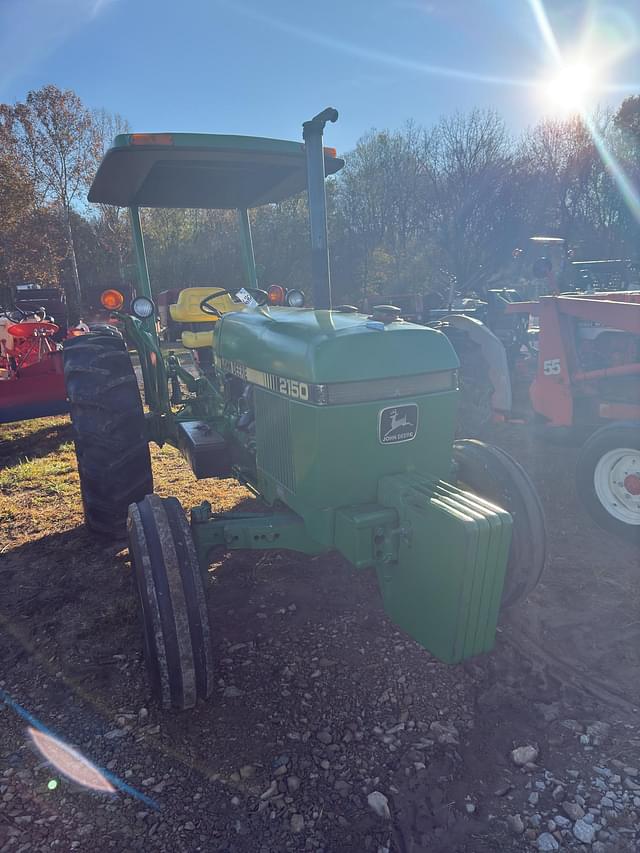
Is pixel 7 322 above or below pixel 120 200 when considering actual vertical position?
below

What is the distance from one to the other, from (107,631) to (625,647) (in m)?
2.43

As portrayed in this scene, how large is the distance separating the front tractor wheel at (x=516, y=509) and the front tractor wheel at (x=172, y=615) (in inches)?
53.6

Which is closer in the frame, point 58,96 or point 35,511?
point 35,511

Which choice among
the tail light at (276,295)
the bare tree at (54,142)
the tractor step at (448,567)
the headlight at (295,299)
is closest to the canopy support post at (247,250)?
the tail light at (276,295)

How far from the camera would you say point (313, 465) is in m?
2.49

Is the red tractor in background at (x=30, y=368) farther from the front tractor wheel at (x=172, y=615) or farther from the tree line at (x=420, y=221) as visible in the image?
the tree line at (x=420, y=221)

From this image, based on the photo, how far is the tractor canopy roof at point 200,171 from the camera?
309 cm

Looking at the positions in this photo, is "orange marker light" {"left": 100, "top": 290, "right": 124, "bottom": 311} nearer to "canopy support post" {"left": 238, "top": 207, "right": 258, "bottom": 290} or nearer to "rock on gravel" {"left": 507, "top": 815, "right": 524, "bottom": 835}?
"canopy support post" {"left": 238, "top": 207, "right": 258, "bottom": 290}

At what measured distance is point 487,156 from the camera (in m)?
24.5

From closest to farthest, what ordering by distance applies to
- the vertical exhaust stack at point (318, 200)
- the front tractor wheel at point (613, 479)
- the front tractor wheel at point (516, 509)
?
1. the front tractor wheel at point (516, 509)
2. the vertical exhaust stack at point (318, 200)
3. the front tractor wheel at point (613, 479)

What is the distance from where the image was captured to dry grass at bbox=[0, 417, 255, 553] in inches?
168

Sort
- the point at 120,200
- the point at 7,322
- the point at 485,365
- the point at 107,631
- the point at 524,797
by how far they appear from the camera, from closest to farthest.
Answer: the point at 524,797 → the point at 107,631 → the point at 120,200 → the point at 485,365 → the point at 7,322

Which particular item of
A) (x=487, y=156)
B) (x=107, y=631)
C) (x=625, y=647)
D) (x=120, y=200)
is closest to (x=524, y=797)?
(x=625, y=647)

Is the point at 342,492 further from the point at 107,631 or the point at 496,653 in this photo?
the point at 107,631
